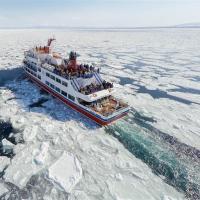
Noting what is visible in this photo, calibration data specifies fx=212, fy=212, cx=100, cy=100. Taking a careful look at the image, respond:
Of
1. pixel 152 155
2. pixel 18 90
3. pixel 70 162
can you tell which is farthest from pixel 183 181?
pixel 18 90

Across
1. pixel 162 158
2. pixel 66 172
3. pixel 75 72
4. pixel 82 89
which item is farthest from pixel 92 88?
pixel 66 172

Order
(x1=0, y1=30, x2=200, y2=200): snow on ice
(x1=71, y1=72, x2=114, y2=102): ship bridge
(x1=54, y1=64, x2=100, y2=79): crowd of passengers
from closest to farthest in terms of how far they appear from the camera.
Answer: (x1=0, y1=30, x2=200, y2=200): snow on ice < (x1=71, y1=72, x2=114, y2=102): ship bridge < (x1=54, y1=64, x2=100, y2=79): crowd of passengers

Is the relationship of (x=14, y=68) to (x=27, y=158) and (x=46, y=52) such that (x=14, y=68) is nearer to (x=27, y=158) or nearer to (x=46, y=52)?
(x=46, y=52)

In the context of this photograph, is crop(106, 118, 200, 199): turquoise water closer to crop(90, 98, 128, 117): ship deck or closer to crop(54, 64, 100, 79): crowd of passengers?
crop(90, 98, 128, 117): ship deck

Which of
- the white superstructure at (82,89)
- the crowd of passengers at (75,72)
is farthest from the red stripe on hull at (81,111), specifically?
the crowd of passengers at (75,72)

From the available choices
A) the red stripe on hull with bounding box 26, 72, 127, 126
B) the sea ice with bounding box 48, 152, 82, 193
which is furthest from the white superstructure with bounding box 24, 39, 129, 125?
the sea ice with bounding box 48, 152, 82, 193

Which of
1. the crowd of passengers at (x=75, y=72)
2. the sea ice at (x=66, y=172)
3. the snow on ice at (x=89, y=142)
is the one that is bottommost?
the snow on ice at (x=89, y=142)

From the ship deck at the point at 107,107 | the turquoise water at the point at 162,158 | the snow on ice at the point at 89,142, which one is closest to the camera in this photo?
the snow on ice at the point at 89,142

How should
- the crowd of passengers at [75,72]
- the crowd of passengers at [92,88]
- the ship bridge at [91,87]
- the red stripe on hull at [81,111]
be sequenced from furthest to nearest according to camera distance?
the crowd of passengers at [75,72]
the crowd of passengers at [92,88]
the ship bridge at [91,87]
the red stripe on hull at [81,111]

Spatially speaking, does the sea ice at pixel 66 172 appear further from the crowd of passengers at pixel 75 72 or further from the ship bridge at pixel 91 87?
the crowd of passengers at pixel 75 72

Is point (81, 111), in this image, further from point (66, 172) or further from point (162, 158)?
point (162, 158)
